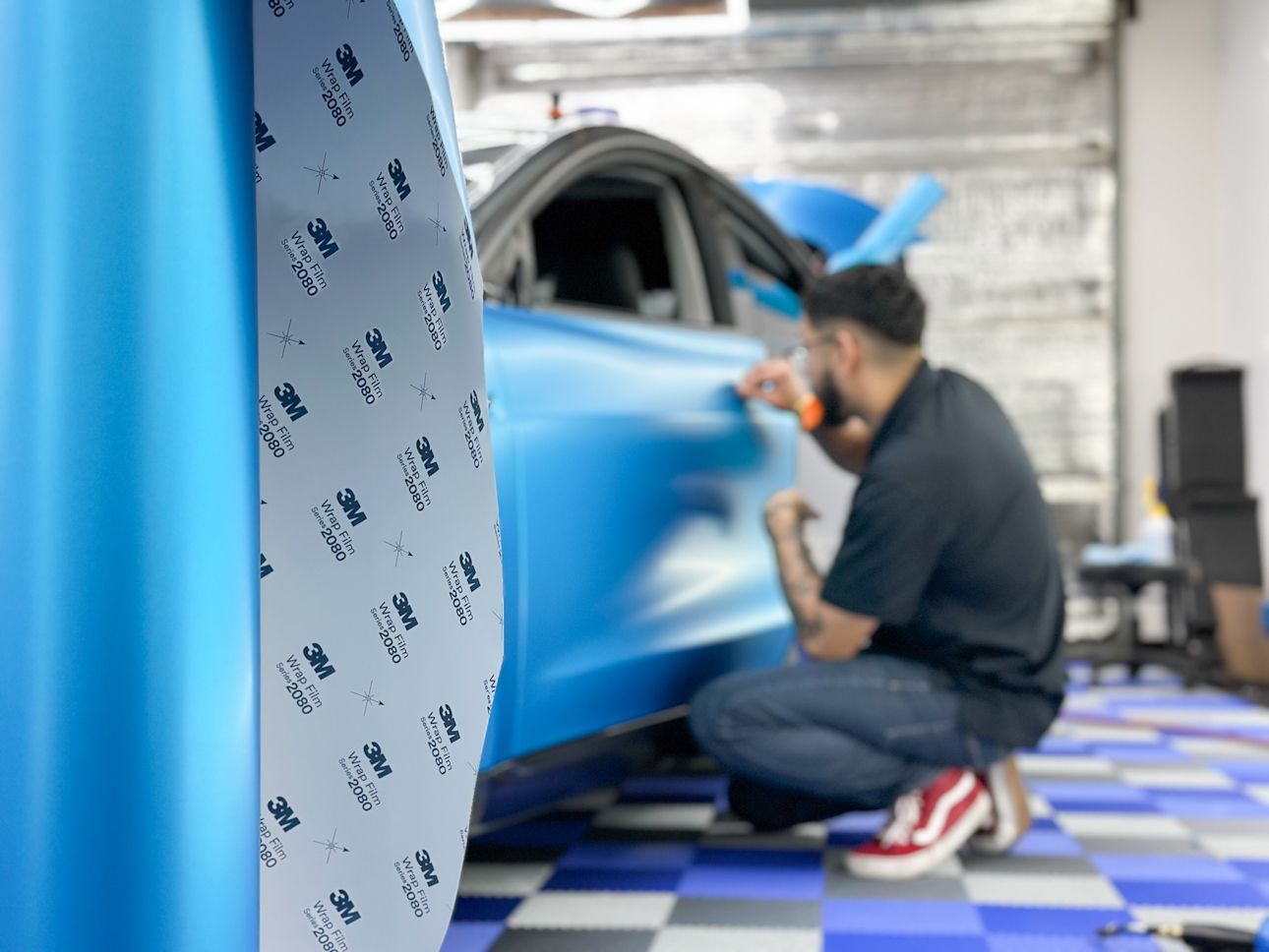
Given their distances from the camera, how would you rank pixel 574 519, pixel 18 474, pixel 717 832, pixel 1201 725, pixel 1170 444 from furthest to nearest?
pixel 1170 444 < pixel 1201 725 < pixel 717 832 < pixel 574 519 < pixel 18 474

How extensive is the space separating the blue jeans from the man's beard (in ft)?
1.60

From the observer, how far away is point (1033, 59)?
24.1 feet

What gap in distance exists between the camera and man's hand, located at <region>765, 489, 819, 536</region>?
8.49 feet

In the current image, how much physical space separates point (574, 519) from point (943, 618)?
734 mm

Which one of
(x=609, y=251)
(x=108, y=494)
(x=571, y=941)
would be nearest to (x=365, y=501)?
(x=108, y=494)

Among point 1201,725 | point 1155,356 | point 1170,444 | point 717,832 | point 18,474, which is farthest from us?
point 1155,356

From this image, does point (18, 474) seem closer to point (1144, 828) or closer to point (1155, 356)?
point (1144, 828)

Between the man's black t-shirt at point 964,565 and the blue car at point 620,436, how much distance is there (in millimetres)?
319

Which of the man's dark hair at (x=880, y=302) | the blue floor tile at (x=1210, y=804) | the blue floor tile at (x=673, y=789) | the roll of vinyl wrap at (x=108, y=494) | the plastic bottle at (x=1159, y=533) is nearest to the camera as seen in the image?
the roll of vinyl wrap at (x=108, y=494)

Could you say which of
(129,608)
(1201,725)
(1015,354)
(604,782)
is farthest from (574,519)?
(1015,354)

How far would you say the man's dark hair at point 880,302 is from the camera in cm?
252

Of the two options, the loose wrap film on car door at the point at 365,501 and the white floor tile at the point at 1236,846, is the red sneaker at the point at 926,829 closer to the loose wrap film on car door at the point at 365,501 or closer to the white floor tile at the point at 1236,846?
the white floor tile at the point at 1236,846

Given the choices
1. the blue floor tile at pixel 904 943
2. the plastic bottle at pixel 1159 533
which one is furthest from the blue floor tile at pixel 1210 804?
the plastic bottle at pixel 1159 533

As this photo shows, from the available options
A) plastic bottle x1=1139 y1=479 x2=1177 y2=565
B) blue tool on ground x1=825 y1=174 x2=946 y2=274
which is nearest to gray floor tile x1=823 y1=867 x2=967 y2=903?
blue tool on ground x1=825 y1=174 x2=946 y2=274
